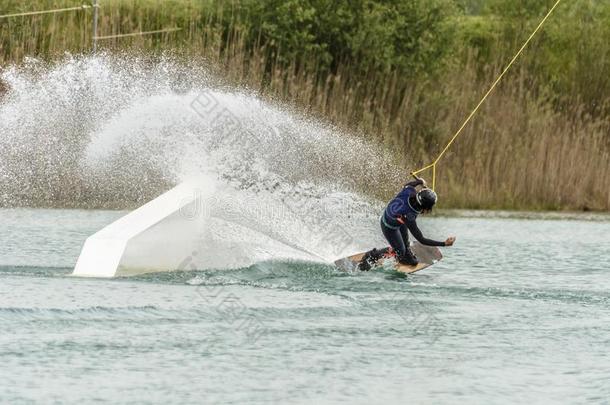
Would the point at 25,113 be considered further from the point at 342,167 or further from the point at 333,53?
the point at 333,53

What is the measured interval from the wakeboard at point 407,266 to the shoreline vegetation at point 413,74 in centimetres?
742

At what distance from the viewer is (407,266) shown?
1612cm

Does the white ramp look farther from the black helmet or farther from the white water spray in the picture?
the black helmet

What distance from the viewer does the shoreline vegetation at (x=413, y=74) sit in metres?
25.3

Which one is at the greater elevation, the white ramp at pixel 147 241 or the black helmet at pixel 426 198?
the black helmet at pixel 426 198

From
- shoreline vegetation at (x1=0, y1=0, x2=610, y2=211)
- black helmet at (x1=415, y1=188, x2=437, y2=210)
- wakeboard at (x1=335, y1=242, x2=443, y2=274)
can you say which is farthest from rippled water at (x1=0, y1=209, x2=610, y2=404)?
shoreline vegetation at (x1=0, y1=0, x2=610, y2=211)

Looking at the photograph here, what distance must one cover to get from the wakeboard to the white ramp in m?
1.54

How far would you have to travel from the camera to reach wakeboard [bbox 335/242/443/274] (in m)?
16.1

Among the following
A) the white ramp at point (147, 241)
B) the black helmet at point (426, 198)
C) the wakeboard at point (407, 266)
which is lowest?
the wakeboard at point (407, 266)

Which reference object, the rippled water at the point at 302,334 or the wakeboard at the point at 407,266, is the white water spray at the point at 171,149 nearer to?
the wakeboard at the point at 407,266

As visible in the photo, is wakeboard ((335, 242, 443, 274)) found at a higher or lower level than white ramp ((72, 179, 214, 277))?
lower

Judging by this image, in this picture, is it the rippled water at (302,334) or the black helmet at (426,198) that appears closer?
the rippled water at (302,334)

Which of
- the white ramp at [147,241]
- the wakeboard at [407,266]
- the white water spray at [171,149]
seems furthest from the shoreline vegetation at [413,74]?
the white ramp at [147,241]

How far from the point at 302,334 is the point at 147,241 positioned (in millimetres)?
2995
